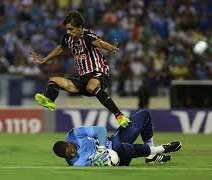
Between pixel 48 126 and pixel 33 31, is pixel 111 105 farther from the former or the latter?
pixel 33 31

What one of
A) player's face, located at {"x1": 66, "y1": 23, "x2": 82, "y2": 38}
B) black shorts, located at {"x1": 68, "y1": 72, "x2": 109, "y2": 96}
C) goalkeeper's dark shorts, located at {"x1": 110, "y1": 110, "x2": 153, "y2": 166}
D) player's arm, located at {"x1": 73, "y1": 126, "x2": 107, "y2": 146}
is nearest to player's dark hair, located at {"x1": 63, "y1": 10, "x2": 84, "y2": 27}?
player's face, located at {"x1": 66, "y1": 23, "x2": 82, "y2": 38}

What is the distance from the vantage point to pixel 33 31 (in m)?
22.3

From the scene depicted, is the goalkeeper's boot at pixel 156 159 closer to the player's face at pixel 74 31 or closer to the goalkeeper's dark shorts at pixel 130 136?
the goalkeeper's dark shorts at pixel 130 136

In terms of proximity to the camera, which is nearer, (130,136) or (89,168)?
(89,168)

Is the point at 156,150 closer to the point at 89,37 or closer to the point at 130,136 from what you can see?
the point at 130,136

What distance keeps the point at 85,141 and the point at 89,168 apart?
32cm

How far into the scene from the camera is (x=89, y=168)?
9.52m

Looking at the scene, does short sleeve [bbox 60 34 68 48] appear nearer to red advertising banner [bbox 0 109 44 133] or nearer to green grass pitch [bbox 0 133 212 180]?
green grass pitch [bbox 0 133 212 180]

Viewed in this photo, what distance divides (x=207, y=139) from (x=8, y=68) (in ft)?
20.2

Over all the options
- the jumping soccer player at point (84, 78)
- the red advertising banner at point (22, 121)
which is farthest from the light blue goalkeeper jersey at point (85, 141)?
the red advertising banner at point (22, 121)

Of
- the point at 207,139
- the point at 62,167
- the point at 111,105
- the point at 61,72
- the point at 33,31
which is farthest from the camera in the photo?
the point at 33,31

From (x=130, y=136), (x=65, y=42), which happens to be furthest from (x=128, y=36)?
(x=130, y=136)

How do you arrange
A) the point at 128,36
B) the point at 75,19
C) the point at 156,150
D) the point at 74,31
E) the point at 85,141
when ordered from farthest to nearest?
the point at 128,36 < the point at 74,31 < the point at 75,19 < the point at 156,150 < the point at 85,141

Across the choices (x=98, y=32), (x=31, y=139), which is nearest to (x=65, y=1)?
(x=98, y=32)
